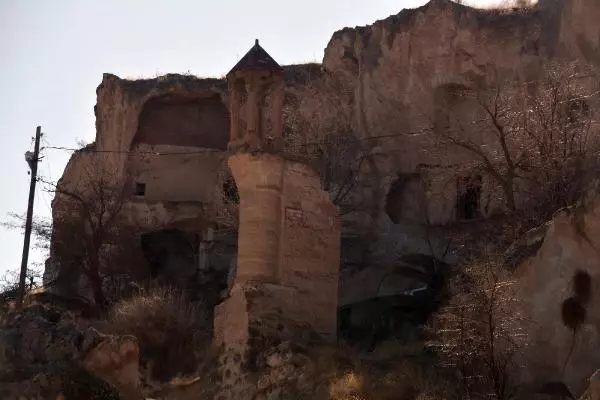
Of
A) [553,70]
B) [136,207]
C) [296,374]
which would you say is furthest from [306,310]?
[136,207]

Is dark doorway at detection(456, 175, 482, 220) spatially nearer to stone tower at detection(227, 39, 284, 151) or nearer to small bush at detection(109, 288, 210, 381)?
stone tower at detection(227, 39, 284, 151)

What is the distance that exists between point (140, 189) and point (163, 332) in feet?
42.5

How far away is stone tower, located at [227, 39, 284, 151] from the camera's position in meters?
19.7

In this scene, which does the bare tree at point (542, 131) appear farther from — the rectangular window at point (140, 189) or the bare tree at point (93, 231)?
the rectangular window at point (140, 189)

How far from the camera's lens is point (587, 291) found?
1512 centimetres

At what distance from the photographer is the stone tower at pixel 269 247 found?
18578 mm

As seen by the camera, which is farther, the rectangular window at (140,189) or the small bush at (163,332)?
the rectangular window at (140,189)

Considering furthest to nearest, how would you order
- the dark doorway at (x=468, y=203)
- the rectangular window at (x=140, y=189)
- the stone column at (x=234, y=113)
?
the rectangular window at (x=140, y=189)
the dark doorway at (x=468, y=203)
the stone column at (x=234, y=113)

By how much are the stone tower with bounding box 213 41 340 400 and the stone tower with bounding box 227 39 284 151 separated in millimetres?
19

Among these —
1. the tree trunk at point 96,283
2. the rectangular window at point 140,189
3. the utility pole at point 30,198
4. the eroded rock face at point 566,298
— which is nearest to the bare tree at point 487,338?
the eroded rock face at point 566,298

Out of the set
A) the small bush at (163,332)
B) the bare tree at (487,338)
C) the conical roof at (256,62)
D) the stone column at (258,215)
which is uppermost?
the conical roof at (256,62)

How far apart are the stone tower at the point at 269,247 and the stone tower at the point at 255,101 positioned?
0.06 ft

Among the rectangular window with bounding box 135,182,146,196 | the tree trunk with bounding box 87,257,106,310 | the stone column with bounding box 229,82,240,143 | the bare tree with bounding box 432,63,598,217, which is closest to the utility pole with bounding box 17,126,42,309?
the tree trunk with bounding box 87,257,106,310

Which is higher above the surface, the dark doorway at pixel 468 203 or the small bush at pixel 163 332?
the dark doorway at pixel 468 203
